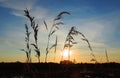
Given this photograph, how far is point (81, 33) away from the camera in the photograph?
309 inches

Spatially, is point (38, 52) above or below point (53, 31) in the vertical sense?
below

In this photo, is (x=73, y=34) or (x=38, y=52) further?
(x=73, y=34)

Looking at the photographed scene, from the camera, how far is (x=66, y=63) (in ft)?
28.6

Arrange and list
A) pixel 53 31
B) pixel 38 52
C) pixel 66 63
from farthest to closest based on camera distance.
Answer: pixel 66 63, pixel 53 31, pixel 38 52
